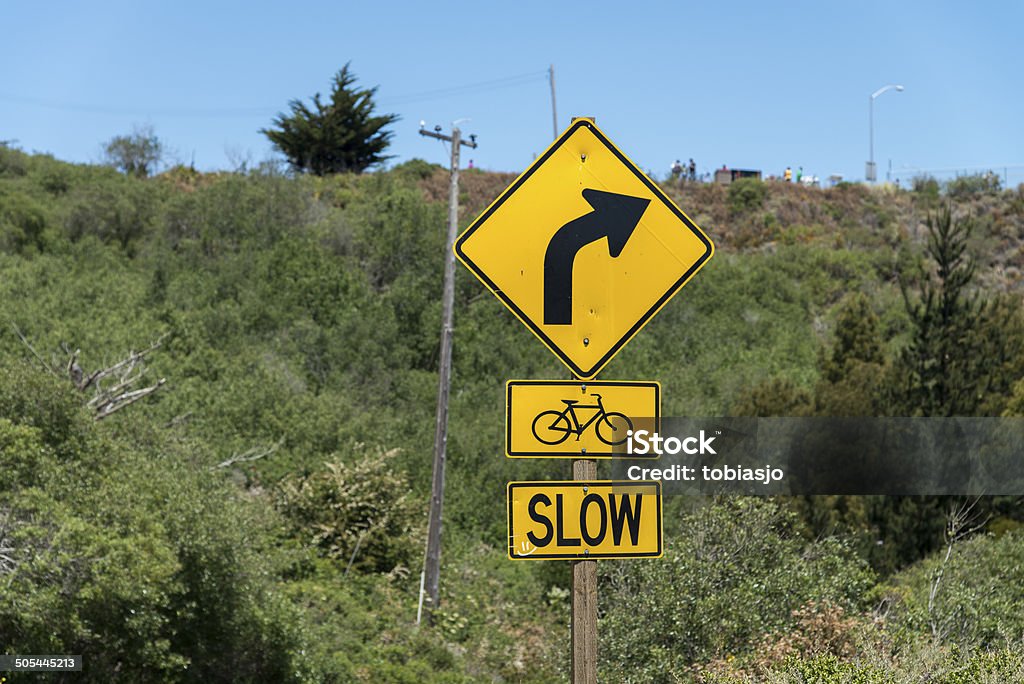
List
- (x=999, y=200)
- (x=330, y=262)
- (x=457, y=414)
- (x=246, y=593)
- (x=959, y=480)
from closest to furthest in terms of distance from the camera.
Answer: (x=246, y=593)
(x=959, y=480)
(x=457, y=414)
(x=330, y=262)
(x=999, y=200)

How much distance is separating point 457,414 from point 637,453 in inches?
1110

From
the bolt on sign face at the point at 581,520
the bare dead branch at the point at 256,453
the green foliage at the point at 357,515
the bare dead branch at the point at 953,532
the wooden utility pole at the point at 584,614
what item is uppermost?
the bolt on sign face at the point at 581,520

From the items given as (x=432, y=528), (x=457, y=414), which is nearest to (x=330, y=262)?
(x=457, y=414)

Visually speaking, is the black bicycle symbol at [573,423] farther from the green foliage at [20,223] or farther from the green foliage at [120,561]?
the green foliage at [20,223]

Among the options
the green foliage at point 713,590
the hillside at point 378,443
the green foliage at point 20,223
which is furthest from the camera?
the green foliage at point 20,223

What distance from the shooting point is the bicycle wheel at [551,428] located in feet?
14.3

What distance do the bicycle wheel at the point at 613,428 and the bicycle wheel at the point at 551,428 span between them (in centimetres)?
13

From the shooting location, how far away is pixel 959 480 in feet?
70.7

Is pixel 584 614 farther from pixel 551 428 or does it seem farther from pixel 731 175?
pixel 731 175

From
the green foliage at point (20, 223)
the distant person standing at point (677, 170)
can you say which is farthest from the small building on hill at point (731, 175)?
the green foliage at point (20, 223)

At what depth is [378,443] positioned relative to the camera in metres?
29.0

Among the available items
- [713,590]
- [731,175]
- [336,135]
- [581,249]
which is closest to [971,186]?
[731,175]

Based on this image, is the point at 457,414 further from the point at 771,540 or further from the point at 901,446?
the point at 771,540

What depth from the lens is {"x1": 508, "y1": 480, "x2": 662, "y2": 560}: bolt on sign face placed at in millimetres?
4371
